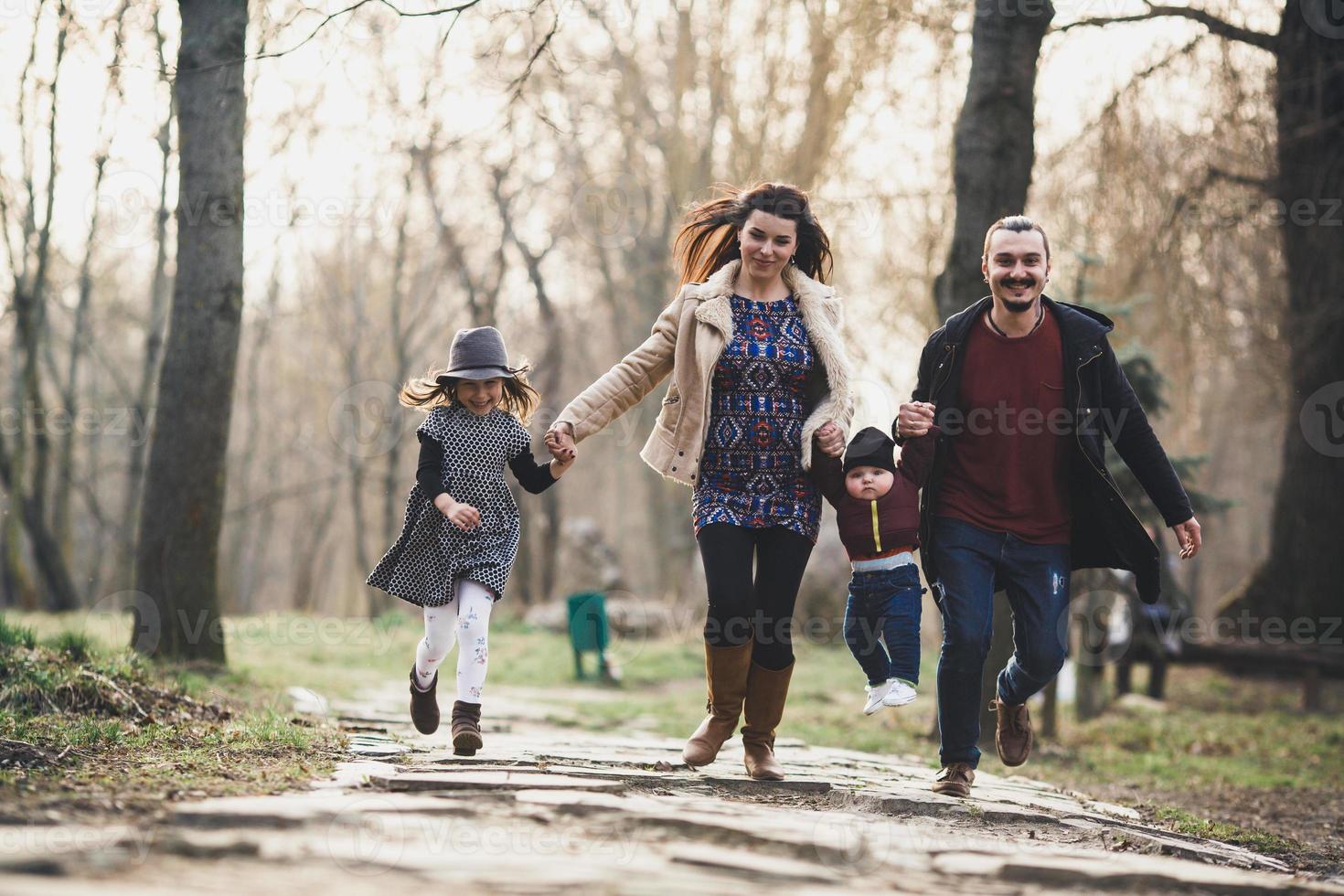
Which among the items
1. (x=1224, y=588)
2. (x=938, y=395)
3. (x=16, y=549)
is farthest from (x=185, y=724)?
(x=1224, y=588)

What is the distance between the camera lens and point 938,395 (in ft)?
17.0

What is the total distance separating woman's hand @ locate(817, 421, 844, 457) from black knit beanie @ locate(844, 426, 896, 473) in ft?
0.18

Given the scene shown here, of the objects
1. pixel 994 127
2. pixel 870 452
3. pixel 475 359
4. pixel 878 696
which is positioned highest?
pixel 994 127

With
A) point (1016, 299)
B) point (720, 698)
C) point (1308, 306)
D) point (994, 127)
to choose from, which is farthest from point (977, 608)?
point (1308, 306)

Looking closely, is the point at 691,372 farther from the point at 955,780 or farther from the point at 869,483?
the point at 955,780

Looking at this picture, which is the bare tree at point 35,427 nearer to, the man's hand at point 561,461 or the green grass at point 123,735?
the green grass at point 123,735

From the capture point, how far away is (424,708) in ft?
18.6

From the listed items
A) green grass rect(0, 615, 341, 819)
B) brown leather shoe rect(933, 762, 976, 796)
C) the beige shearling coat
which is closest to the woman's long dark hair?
the beige shearling coat

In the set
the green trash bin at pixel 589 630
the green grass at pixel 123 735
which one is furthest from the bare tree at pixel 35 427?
the green grass at pixel 123 735

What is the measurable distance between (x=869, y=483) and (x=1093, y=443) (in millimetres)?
916

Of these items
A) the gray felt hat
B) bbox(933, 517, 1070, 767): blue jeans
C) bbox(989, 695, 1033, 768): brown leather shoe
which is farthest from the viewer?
the gray felt hat

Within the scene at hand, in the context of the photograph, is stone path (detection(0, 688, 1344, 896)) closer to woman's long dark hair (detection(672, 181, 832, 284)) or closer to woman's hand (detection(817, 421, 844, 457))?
woman's hand (detection(817, 421, 844, 457))

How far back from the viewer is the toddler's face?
198 inches

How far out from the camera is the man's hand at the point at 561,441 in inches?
206
